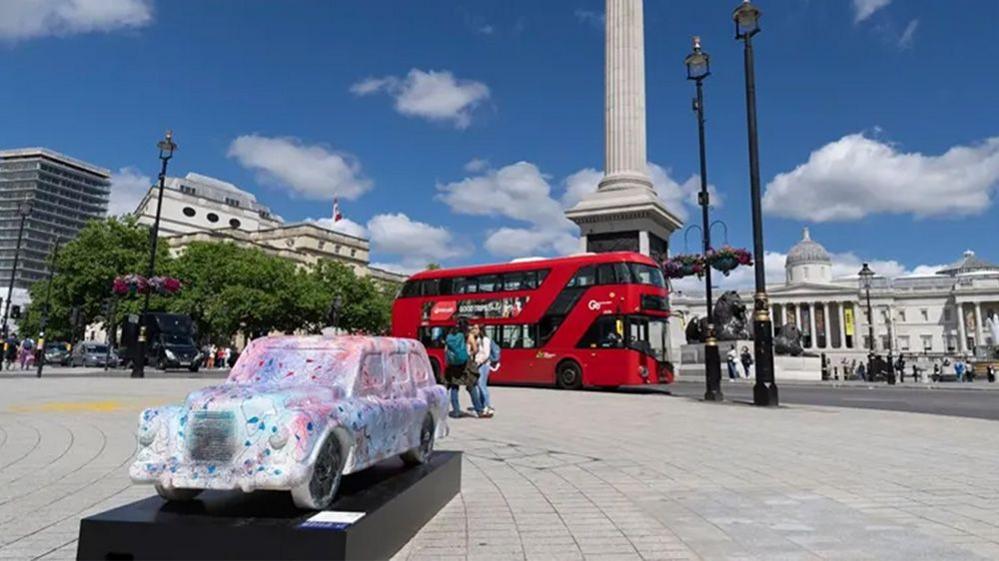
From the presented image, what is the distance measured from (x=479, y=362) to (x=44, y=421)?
7.23 meters

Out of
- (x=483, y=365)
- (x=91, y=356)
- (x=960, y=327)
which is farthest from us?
(x=960, y=327)

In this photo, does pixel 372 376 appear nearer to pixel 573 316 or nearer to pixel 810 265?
pixel 573 316

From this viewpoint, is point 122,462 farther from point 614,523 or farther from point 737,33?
point 737,33

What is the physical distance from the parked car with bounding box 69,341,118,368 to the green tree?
10051 millimetres

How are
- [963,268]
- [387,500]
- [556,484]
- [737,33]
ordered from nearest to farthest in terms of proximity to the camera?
[387,500], [556,484], [737,33], [963,268]

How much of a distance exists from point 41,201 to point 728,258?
431 ft

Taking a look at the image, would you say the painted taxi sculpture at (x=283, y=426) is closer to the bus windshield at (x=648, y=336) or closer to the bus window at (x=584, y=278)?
the bus windshield at (x=648, y=336)

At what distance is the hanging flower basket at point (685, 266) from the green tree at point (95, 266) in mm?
45156

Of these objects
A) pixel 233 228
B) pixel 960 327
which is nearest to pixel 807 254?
pixel 960 327

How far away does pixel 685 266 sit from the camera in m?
24.1

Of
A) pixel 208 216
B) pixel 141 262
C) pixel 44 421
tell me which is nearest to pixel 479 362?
pixel 44 421

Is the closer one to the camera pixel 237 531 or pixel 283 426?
pixel 237 531

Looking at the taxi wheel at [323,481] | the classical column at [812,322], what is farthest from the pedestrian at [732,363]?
the classical column at [812,322]

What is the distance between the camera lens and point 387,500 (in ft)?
12.8
